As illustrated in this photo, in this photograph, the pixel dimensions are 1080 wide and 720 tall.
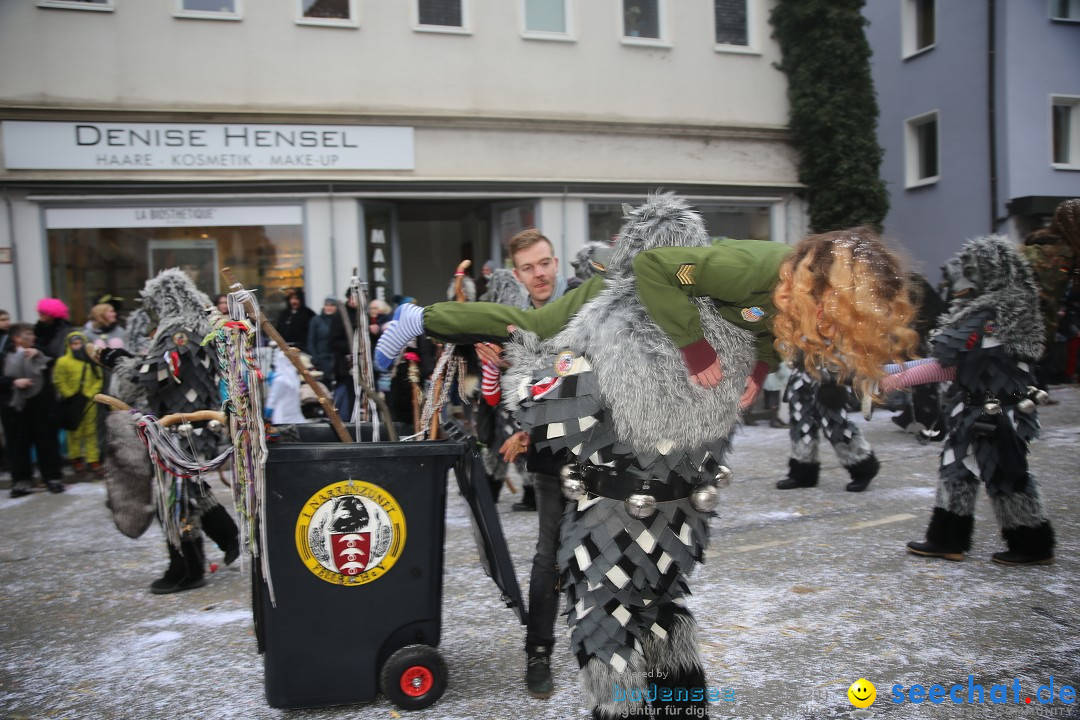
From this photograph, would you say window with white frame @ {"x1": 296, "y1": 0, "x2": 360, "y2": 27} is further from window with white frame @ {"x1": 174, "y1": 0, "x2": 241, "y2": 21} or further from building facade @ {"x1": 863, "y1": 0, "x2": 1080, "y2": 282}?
building facade @ {"x1": 863, "y1": 0, "x2": 1080, "y2": 282}

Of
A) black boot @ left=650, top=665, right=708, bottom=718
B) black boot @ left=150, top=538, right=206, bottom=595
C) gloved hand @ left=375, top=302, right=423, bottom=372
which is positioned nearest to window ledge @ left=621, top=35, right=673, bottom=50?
black boot @ left=150, top=538, right=206, bottom=595

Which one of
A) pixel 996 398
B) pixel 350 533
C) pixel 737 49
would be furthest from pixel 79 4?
pixel 996 398

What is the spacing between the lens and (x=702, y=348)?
7.80 feet

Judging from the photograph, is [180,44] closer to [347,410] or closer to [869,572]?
[347,410]

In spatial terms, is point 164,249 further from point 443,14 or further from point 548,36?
point 548,36

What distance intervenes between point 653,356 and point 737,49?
40.6 ft

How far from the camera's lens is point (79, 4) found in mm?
10406

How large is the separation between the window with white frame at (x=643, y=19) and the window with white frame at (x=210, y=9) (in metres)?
5.77

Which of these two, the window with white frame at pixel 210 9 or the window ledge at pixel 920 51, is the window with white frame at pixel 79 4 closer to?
the window with white frame at pixel 210 9

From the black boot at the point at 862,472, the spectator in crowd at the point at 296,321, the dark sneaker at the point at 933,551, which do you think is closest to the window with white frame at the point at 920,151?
the black boot at the point at 862,472

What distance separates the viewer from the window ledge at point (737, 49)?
13135 mm

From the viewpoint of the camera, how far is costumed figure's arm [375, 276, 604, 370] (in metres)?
2.58

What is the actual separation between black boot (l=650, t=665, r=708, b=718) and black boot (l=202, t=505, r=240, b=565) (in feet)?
9.76

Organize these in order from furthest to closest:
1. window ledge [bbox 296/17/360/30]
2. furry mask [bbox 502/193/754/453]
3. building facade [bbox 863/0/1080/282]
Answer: building facade [bbox 863/0/1080/282]
window ledge [bbox 296/17/360/30]
furry mask [bbox 502/193/754/453]
